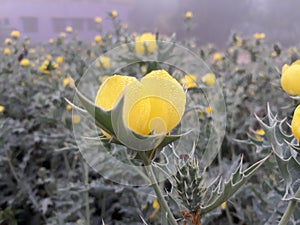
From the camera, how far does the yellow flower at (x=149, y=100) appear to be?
53cm

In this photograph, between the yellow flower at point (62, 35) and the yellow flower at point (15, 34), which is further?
the yellow flower at point (62, 35)

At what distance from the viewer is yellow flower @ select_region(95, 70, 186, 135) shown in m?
0.53

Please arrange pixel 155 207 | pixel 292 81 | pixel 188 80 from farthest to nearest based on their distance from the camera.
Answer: pixel 155 207 < pixel 188 80 < pixel 292 81

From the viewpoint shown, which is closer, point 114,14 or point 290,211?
point 290,211

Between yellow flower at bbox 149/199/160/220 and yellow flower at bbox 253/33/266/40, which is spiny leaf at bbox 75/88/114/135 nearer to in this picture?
yellow flower at bbox 149/199/160/220

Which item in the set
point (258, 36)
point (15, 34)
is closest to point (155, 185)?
point (258, 36)

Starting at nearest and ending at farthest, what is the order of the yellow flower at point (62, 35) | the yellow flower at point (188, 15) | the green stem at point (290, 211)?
the green stem at point (290, 211)
the yellow flower at point (188, 15)
the yellow flower at point (62, 35)

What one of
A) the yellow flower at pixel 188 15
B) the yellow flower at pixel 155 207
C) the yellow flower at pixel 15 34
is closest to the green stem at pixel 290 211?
the yellow flower at pixel 155 207

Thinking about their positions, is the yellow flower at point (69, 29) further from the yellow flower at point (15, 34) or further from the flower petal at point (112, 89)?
the flower petal at point (112, 89)

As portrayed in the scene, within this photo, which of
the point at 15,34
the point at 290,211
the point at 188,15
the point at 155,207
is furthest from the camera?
the point at 15,34

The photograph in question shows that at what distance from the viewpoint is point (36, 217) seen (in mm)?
2104

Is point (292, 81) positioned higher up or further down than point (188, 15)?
further down

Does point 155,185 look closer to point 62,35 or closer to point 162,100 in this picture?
point 162,100

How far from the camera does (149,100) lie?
54 cm
